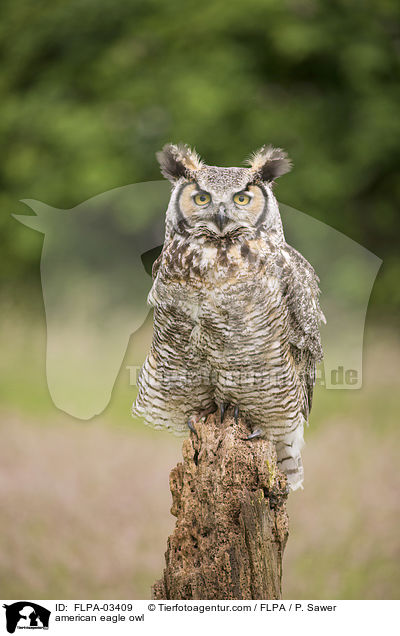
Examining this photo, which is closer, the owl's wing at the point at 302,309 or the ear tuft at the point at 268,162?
the ear tuft at the point at 268,162

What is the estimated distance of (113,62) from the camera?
8.70 ft

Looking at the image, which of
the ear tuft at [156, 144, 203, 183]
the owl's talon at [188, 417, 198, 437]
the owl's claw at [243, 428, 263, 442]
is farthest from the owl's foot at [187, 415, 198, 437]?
the ear tuft at [156, 144, 203, 183]

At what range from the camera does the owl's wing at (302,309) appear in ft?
4.27

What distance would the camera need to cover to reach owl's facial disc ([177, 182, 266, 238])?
1.12 metres

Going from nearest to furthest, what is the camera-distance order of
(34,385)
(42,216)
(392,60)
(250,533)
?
(250,533), (42,216), (34,385), (392,60)

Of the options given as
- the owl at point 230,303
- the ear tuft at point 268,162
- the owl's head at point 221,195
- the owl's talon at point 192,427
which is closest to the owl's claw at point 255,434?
the owl at point 230,303

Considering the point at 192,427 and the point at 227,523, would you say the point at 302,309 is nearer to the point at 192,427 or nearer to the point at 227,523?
the point at 192,427

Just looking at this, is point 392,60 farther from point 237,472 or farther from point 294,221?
point 237,472

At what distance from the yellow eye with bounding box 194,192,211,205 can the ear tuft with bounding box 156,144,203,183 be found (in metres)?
0.06

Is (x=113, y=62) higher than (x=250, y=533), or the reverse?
(x=113, y=62)

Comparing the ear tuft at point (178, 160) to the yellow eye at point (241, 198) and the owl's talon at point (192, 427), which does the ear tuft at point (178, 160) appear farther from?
the owl's talon at point (192, 427)

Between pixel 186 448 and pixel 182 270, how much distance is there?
1.21ft
